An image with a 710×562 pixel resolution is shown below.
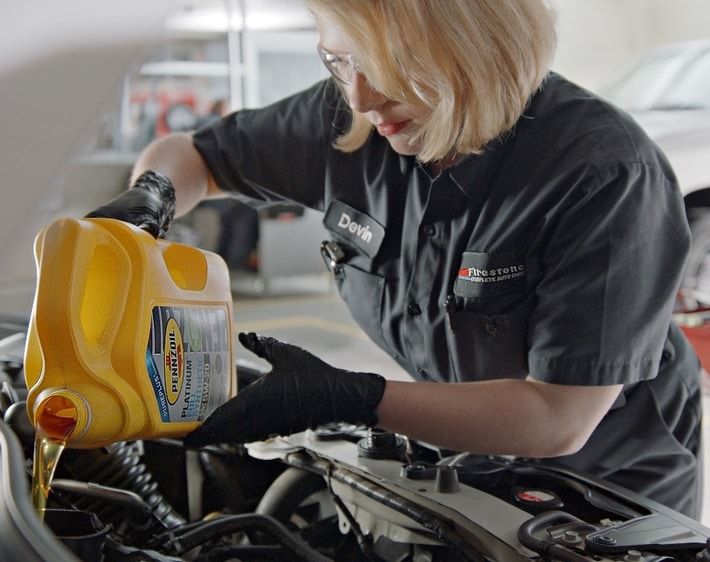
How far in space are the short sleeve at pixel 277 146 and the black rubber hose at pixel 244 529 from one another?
1.96 ft

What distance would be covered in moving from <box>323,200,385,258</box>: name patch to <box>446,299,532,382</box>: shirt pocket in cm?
19

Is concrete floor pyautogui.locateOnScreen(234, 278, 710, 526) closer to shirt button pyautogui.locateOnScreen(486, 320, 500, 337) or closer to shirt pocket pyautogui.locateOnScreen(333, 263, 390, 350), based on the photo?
shirt pocket pyautogui.locateOnScreen(333, 263, 390, 350)

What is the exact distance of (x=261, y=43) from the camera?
5.37 meters

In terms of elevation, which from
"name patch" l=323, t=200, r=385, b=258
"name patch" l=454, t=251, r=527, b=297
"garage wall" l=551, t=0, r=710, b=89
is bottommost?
"name patch" l=454, t=251, r=527, b=297

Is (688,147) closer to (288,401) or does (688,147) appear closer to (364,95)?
(364,95)

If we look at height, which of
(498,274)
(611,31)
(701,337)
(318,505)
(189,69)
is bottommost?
(701,337)

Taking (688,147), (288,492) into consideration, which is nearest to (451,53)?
(288,492)

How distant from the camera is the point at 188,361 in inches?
40.7

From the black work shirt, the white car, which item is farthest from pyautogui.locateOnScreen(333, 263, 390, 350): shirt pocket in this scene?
the white car

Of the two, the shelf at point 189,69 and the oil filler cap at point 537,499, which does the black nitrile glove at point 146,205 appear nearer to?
the oil filler cap at point 537,499

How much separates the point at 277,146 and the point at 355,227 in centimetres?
23

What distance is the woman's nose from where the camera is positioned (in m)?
1.13

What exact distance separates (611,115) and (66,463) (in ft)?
2.88

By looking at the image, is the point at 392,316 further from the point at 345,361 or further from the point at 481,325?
the point at 345,361
